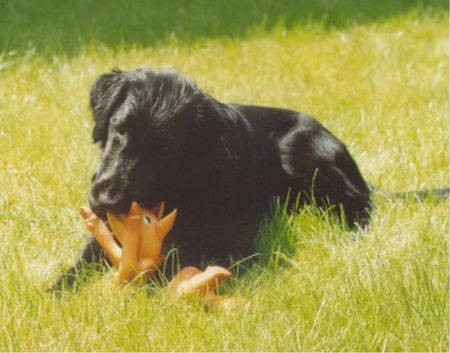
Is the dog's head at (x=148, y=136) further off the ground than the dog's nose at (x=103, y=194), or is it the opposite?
the dog's head at (x=148, y=136)

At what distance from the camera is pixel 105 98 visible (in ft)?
12.5

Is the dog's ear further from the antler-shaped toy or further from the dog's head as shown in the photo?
the antler-shaped toy

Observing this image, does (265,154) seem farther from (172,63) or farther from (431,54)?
(431,54)

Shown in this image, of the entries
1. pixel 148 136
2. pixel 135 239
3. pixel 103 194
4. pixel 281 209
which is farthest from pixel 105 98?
pixel 281 209

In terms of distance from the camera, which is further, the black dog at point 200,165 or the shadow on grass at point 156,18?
the shadow on grass at point 156,18

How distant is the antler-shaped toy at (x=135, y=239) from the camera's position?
3.30 metres

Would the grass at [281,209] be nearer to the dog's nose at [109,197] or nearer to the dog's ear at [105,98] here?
the dog's nose at [109,197]

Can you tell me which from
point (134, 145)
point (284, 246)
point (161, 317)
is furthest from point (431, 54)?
point (161, 317)

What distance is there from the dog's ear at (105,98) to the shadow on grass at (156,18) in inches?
127

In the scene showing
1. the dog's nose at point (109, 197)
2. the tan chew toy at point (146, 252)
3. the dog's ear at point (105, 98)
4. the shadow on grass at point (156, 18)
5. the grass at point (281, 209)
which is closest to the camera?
the grass at point (281, 209)

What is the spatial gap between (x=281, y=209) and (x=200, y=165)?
69 centimetres

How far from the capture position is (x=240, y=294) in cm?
328

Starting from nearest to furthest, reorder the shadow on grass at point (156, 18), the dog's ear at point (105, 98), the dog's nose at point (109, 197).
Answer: the dog's nose at point (109, 197) → the dog's ear at point (105, 98) → the shadow on grass at point (156, 18)

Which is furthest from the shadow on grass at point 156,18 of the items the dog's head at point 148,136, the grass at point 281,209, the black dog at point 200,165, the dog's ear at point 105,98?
the dog's head at point 148,136
